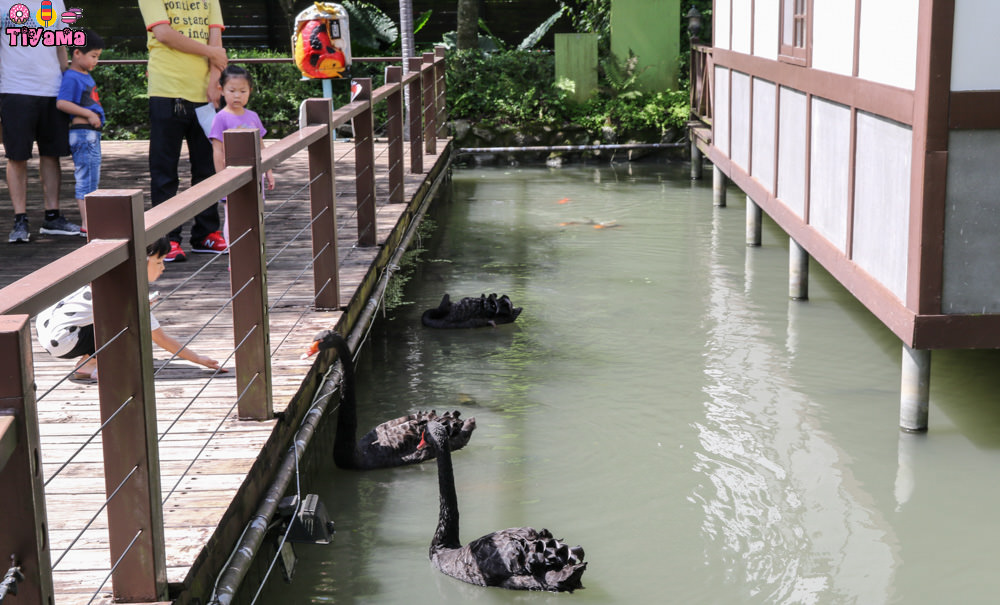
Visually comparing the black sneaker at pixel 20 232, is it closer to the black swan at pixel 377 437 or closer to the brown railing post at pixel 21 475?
the black swan at pixel 377 437

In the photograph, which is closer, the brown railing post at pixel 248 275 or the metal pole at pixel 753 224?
the brown railing post at pixel 248 275

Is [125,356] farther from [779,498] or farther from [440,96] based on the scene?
[440,96]

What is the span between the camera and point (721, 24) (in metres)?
12.8

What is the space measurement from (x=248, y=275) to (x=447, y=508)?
4.00 feet

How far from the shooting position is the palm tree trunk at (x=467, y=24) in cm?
1892

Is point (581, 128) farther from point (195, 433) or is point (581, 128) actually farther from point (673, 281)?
point (195, 433)

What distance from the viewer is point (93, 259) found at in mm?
2777

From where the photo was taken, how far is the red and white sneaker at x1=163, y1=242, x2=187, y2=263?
7.59m

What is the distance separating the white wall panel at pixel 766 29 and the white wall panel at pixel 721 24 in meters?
1.97

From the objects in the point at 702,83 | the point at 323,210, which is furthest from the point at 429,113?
the point at 323,210

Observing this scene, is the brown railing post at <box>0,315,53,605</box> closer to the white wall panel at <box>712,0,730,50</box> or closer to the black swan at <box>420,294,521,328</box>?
the black swan at <box>420,294,521,328</box>

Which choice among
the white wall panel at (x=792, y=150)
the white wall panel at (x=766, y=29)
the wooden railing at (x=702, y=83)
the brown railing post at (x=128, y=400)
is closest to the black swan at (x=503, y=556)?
the brown railing post at (x=128, y=400)

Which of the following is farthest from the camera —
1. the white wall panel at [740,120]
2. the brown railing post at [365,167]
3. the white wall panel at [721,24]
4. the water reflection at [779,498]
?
the white wall panel at [721,24]

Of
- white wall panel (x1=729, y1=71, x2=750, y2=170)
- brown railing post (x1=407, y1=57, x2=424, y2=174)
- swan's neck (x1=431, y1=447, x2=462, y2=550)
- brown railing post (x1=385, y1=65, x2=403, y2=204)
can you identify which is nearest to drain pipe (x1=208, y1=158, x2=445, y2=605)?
swan's neck (x1=431, y1=447, x2=462, y2=550)
